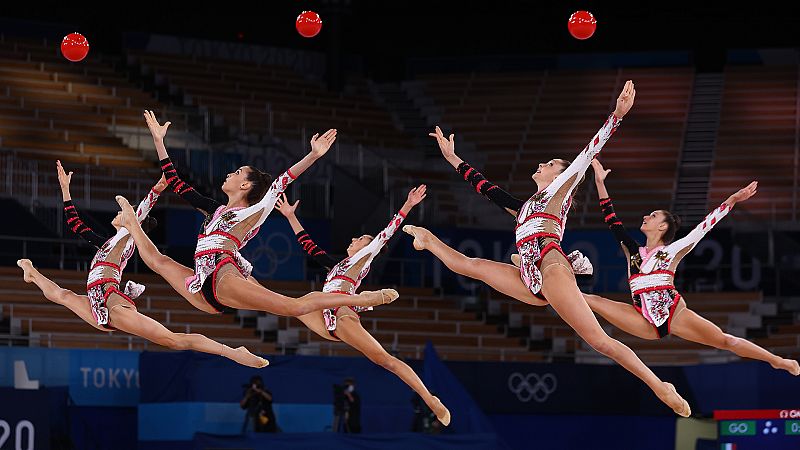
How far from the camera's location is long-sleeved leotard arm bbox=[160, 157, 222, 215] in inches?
484

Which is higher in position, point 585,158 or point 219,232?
point 585,158

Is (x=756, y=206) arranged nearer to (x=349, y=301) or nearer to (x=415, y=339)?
(x=415, y=339)

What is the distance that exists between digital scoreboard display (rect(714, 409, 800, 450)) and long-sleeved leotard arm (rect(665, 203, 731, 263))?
20.0 feet

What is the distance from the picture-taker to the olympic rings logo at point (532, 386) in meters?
21.6

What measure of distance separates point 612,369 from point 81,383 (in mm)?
8224

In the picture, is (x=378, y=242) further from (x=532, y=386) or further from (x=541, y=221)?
(x=532, y=386)

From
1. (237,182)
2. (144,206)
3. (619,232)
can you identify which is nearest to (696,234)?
(619,232)

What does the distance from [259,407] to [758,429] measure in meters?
6.56

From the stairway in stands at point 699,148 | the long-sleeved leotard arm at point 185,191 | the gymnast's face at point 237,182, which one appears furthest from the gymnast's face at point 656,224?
the stairway in stands at point 699,148

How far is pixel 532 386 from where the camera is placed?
2175 centimetres

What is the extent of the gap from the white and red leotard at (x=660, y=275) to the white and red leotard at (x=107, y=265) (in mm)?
4623

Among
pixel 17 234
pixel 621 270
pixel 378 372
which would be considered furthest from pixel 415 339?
pixel 17 234

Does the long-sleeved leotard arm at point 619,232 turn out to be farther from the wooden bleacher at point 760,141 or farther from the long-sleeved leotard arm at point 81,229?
the wooden bleacher at point 760,141

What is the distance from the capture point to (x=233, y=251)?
12352 mm
